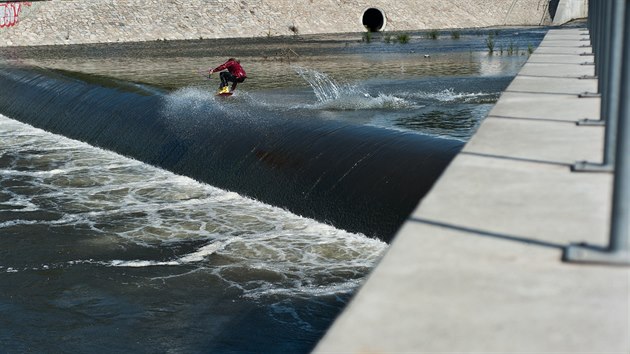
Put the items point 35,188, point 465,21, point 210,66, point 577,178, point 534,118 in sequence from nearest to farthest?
point 577,178 < point 534,118 < point 35,188 < point 210,66 < point 465,21

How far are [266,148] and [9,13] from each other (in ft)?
114

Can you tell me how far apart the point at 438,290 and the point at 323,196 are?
712cm

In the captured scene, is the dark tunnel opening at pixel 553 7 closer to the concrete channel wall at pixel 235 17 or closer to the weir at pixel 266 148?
the concrete channel wall at pixel 235 17

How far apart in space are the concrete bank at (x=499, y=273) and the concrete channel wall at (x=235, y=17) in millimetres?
40687

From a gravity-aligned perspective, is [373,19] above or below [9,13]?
below

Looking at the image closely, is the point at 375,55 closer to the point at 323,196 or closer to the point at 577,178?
the point at 323,196

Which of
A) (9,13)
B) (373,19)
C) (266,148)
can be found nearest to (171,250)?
(266,148)

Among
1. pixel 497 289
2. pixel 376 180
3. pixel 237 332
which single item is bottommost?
pixel 237 332

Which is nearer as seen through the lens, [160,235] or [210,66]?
[160,235]

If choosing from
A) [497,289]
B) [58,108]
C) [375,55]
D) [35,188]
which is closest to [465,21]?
[375,55]

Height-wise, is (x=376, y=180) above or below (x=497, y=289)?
below

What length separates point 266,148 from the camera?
12.0 metres

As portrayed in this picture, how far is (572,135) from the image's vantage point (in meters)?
5.72

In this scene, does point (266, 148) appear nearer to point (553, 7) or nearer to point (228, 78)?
point (228, 78)
